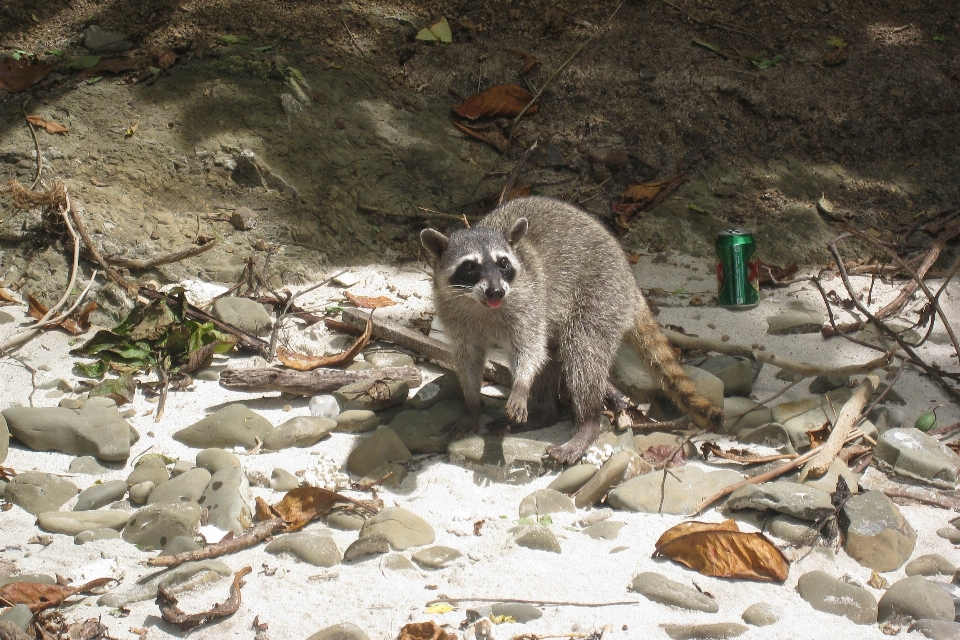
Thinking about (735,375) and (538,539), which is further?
(735,375)

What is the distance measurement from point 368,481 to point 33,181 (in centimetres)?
301

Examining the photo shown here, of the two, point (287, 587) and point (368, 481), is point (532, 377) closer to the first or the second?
point (368, 481)

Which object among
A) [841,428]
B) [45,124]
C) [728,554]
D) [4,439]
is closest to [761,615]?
[728,554]

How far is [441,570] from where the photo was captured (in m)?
2.91

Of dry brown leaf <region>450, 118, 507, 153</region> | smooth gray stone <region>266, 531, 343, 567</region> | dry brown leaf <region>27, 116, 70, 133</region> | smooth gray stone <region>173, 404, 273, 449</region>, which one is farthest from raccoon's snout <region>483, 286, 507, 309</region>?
dry brown leaf <region>27, 116, 70, 133</region>

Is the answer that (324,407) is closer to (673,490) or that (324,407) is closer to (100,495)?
(100,495)

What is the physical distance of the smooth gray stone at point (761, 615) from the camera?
257 centimetres

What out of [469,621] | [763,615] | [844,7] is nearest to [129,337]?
[469,621]

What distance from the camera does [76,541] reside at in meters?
3.00

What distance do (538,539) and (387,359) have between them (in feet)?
5.94

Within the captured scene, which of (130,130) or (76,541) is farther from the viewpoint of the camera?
(130,130)

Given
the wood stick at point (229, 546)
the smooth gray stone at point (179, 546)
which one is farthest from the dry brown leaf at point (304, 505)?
the smooth gray stone at point (179, 546)

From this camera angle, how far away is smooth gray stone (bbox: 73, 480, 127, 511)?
3.25 m

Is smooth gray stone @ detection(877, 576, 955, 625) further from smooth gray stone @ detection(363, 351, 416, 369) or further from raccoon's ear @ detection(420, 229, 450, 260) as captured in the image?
smooth gray stone @ detection(363, 351, 416, 369)
